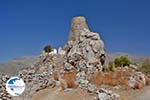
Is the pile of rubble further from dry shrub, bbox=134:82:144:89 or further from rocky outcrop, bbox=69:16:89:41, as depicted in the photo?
rocky outcrop, bbox=69:16:89:41

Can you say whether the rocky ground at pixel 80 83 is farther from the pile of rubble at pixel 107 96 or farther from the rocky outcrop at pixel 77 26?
the rocky outcrop at pixel 77 26

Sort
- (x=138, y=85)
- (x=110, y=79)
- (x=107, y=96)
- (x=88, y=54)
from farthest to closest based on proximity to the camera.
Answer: (x=88, y=54), (x=110, y=79), (x=138, y=85), (x=107, y=96)

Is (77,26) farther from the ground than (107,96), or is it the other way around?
(77,26)

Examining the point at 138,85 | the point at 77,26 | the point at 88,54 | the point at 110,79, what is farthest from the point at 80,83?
the point at 77,26

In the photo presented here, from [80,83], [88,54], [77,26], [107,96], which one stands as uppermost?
[77,26]

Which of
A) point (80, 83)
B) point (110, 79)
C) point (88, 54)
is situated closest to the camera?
point (80, 83)

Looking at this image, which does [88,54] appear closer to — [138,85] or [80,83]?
[80,83]

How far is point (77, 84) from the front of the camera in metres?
21.1

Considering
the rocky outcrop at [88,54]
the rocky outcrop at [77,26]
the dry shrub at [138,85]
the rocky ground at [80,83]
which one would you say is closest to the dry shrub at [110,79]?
the rocky ground at [80,83]

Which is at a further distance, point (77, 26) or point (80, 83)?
point (77, 26)

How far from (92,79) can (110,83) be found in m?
1.23

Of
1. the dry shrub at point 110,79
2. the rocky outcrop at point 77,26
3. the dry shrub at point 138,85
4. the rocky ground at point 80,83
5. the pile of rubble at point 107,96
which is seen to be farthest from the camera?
the rocky outcrop at point 77,26

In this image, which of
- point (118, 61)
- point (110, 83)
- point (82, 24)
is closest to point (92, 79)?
point (110, 83)

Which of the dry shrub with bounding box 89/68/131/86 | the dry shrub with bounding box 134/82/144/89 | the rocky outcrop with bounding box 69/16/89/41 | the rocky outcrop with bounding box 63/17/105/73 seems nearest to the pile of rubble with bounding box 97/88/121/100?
the dry shrub with bounding box 134/82/144/89
